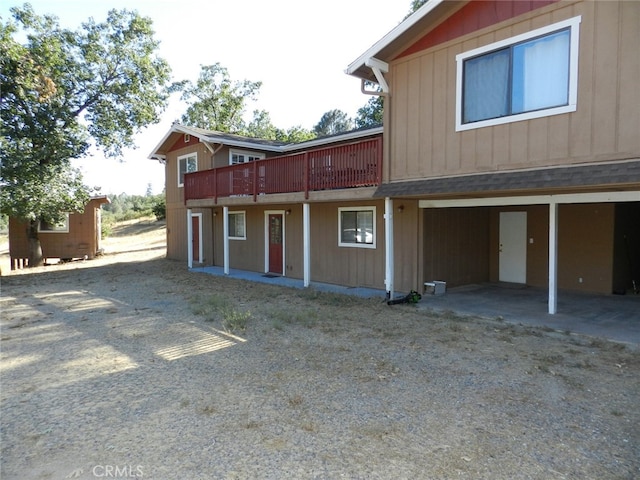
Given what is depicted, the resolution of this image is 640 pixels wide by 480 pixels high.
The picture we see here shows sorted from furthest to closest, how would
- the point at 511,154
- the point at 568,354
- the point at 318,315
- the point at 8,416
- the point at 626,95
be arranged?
the point at 318,315 < the point at 511,154 < the point at 626,95 < the point at 568,354 < the point at 8,416

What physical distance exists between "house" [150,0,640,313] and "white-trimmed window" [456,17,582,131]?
2 centimetres

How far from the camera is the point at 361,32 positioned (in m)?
19.1

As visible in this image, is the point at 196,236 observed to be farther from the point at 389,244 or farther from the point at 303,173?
the point at 389,244

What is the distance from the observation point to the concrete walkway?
6711 mm

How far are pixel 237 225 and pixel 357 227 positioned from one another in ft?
20.9

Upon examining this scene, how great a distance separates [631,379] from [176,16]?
12.9 meters

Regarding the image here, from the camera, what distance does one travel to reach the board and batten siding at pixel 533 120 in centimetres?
595

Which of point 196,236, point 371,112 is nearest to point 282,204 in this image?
point 196,236

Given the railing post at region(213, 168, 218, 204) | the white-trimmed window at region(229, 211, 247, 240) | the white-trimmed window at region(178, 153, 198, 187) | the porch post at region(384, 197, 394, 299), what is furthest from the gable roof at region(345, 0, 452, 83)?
the white-trimmed window at region(178, 153, 198, 187)

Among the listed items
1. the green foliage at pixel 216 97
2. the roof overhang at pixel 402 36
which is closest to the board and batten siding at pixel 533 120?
the roof overhang at pixel 402 36

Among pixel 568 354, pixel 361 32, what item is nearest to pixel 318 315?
pixel 568 354

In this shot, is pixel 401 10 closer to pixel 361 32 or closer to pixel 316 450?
pixel 361 32

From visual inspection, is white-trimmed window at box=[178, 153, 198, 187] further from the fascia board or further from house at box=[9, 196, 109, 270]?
the fascia board

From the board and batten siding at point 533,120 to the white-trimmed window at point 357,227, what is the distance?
2039 millimetres
